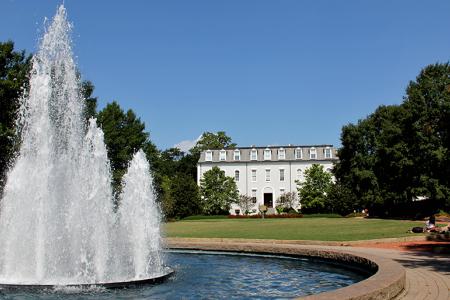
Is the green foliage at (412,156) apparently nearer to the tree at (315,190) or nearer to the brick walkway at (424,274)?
the tree at (315,190)

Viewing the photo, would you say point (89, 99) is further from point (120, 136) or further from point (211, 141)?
point (211, 141)

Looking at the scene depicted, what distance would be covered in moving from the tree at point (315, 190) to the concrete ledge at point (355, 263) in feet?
172

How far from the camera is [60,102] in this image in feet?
53.4

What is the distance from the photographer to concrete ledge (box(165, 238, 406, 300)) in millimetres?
7876

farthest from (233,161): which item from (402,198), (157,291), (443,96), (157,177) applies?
(157,291)

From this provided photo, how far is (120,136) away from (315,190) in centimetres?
3179

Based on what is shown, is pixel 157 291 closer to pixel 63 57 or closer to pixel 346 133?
pixel 63 57

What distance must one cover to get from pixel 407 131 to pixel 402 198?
282 inches

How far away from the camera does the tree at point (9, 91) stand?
1326 inches

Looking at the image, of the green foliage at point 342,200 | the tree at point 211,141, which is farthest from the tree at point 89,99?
the tree at point 211,141

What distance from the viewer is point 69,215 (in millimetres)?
13250


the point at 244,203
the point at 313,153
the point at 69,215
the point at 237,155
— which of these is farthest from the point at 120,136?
the point at 69,215

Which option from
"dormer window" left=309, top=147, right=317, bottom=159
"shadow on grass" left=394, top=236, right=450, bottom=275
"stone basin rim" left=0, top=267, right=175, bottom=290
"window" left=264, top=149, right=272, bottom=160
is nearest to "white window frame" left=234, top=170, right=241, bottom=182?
"window" left=264, top=149, right=272, bottom=160

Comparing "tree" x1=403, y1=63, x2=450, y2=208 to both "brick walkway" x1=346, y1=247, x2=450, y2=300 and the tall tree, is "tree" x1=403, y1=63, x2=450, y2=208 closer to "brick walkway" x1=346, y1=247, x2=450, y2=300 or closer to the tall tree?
"brick walkway" x1=346, y1=247, x2=450, y2=300
